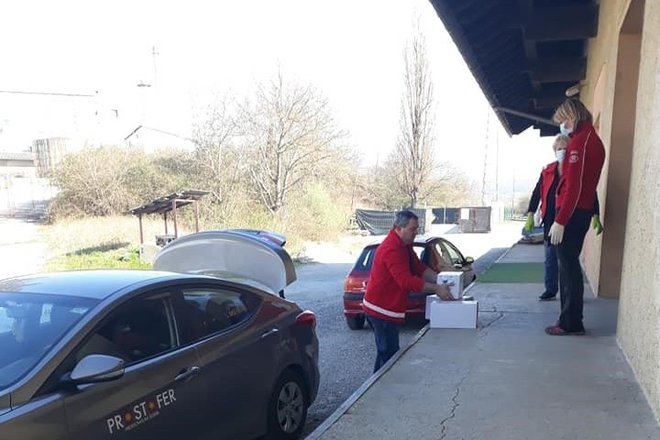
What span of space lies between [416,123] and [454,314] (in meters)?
29.8

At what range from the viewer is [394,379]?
165 inches

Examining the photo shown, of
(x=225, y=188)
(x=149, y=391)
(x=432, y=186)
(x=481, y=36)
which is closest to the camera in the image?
(x=149, y=391)

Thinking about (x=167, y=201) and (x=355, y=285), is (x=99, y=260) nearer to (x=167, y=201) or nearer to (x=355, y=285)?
(x=167, y=201)

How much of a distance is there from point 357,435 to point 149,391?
1.29 m

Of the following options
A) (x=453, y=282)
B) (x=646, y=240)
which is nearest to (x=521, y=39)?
(x=453, y=282)

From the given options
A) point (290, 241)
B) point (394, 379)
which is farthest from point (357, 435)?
point (290, 241)

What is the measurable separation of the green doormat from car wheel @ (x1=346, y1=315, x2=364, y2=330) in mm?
2347

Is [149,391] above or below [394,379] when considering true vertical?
above

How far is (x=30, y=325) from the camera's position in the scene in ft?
9.83

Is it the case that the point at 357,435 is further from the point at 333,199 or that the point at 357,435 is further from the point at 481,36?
the point at 333,199

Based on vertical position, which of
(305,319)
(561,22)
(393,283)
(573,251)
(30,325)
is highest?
(561,22)

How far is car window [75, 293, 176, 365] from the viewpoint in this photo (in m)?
2.93

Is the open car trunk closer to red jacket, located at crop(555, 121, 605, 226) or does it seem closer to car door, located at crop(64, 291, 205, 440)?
car door, located at crop(64, 291, 205, 440)

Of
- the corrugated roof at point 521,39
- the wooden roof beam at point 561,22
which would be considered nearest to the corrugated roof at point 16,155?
the corrugated roof at point 521,39
